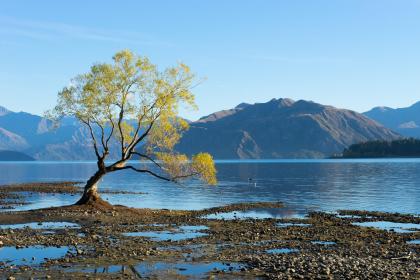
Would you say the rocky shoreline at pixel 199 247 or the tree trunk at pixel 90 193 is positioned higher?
the tree trunk at pixel 90 193

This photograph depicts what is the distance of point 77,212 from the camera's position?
175ft

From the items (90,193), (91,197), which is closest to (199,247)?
(91,197)

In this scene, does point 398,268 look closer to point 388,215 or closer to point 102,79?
point 388,215

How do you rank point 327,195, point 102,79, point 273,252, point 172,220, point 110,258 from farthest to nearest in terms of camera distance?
point 327,195 < point 102,79 < point 172,220 < point 273,252 < point 110,258

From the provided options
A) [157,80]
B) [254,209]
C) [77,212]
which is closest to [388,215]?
[254,209]

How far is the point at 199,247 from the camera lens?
34062mm

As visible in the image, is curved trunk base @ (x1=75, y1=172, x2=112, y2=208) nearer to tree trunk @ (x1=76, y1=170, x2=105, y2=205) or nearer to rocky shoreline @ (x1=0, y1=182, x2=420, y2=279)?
tree trunk @ (x1=76, y1=170, x2=105, y2=205)

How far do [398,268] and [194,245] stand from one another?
14.0 m

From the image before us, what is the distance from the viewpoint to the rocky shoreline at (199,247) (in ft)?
85.5

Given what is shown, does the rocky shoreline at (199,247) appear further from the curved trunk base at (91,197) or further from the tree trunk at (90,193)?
the tree trunk at (90,193)

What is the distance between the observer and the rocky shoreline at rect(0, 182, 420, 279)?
2605 cm

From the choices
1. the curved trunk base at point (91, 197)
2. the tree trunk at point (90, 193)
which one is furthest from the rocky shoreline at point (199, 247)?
the tree trunk at point (90, 193)

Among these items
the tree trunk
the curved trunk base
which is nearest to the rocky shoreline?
the curved trunk base

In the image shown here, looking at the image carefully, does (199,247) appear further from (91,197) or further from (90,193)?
(90,193)
